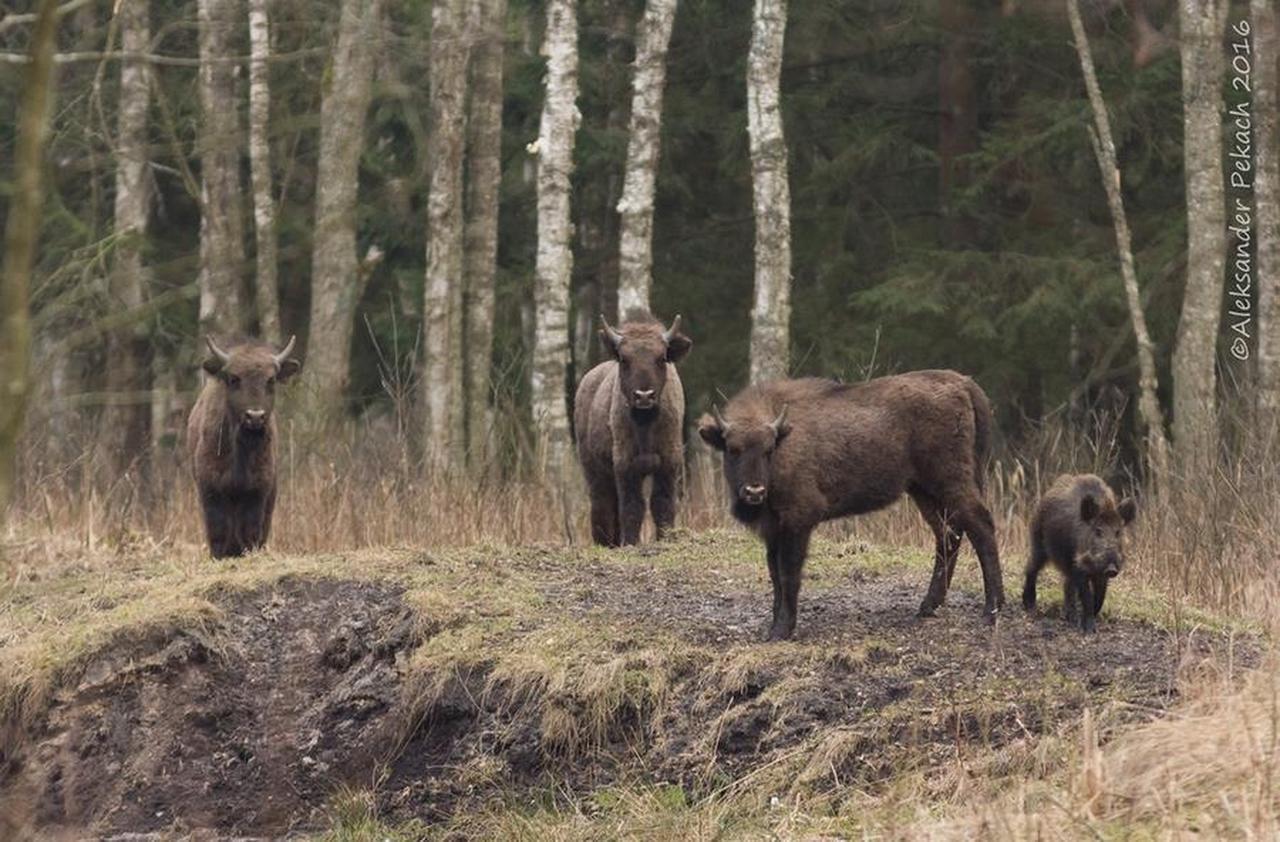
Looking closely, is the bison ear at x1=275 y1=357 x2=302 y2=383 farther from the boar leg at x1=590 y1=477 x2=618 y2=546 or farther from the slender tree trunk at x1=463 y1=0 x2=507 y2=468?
the slender tree trunk at x1=463 y1=0 x2=507 y2=468

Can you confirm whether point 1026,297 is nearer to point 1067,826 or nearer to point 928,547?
point 928,547

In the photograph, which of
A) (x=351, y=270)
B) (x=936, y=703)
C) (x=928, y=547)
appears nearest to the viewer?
(x=936, y=703)

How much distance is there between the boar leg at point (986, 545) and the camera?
10242 mm

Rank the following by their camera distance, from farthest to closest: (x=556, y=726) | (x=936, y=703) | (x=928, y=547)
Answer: (x=928, y=547) → (x=556, y=726) → (x=936, y=703)

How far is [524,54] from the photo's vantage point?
82.4 feet

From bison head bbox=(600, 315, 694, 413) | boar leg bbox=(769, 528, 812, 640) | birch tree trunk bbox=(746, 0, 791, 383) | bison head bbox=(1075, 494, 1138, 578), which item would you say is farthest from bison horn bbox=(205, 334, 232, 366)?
birch tree trunk bbox=(746, 0, 791, 383)

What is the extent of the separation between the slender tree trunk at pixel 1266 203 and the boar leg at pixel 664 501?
5686 mm

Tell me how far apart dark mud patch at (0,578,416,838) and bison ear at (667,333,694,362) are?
3.33 meters

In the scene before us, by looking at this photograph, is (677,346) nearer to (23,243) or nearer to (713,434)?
(713,434)

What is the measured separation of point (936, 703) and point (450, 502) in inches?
256

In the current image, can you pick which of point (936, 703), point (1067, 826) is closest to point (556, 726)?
point (936, 703)

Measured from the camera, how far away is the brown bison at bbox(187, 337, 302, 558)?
12781 millimetres

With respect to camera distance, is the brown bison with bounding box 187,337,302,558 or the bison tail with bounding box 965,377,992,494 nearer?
the bison tail with bounding box 965,377,992,494

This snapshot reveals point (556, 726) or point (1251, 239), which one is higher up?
point (1251, 239)
